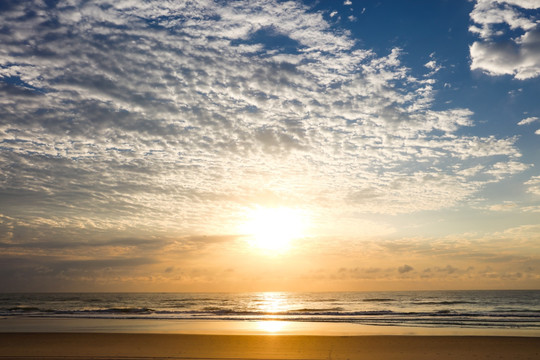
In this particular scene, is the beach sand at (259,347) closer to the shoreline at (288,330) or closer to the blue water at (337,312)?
the shoreline at (288,330)

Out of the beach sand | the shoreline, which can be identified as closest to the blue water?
the shoreline

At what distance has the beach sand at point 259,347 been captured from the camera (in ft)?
56.0

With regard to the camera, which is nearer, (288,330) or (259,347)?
(259,347)

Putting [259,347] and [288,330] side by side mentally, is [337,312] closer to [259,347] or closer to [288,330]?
[288,330]

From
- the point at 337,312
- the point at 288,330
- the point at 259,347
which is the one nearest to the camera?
the point at 259,347

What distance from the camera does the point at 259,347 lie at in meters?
19.2

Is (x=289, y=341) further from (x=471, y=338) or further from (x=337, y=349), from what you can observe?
(x=471, y=338)

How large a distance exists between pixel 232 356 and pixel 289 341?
14.9ft

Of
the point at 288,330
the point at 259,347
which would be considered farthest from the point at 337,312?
the point at 259,347

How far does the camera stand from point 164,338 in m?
22.1

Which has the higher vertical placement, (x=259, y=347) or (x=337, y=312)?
(x=337, y=312)

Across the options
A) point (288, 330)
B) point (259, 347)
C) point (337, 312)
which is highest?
point (337, 312)

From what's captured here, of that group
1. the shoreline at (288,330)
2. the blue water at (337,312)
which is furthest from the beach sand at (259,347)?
the blue water at (337,312)

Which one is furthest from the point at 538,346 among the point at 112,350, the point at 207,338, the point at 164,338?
the point at 112,350
